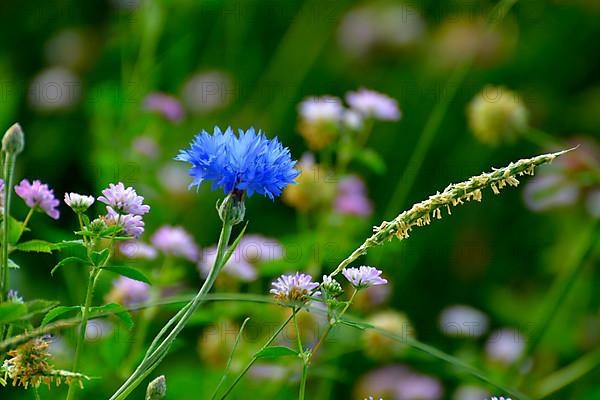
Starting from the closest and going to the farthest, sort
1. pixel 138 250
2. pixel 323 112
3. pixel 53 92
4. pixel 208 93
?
pixel 138 250
pixel 323 112
pixel 208 93
pixel 53 92

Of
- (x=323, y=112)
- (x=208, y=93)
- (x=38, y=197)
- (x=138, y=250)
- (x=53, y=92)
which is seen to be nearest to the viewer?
(x=38, y=197)

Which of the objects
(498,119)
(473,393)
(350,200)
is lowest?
(473,393)

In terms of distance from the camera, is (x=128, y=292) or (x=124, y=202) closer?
(x=124, y=202)

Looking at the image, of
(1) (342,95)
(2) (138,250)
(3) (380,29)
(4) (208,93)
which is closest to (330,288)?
(2) (138,250)

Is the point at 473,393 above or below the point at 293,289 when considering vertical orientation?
above

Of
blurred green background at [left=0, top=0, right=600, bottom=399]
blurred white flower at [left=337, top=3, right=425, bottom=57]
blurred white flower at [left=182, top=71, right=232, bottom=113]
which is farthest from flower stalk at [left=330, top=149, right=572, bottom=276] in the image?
blurred white flower at [left=337, top=3, right=425, bottom=57]

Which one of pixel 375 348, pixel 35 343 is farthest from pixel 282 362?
pixel 35 343

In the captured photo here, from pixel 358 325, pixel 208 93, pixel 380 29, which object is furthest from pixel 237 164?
pixel 380 29

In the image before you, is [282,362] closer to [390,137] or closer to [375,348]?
[375,348]

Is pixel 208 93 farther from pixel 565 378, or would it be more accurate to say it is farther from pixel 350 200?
pixel 565 378

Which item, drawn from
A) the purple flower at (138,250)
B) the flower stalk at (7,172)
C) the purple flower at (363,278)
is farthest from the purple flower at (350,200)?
the flower stalk at (7,172)
